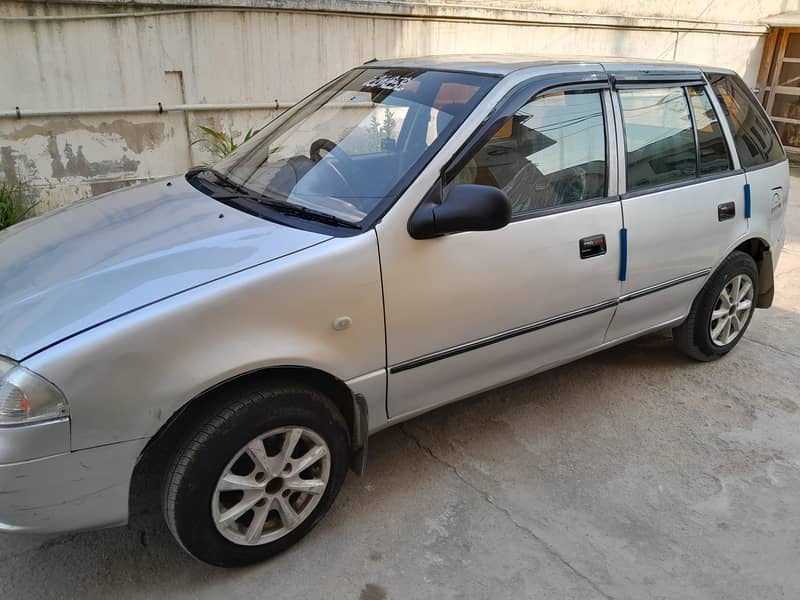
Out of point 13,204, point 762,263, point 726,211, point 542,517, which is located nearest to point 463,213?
point 542,517

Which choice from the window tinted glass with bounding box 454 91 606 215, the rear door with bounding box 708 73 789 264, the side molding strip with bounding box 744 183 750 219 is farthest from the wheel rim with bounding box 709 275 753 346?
the window tinted glass with bounding box 454 91 606 215

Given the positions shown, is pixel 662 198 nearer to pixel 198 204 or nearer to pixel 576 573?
pixel 576 573

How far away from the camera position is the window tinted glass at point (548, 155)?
279 cm

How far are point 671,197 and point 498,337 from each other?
127cm

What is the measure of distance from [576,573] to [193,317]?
1671 mm

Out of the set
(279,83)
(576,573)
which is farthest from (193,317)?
(279,83)

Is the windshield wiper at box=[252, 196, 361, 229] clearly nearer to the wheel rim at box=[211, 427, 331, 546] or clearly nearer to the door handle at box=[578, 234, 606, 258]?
the wheel rim at box=[211, 427, 331, 546]

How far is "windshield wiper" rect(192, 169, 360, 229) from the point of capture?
2523 millimetres

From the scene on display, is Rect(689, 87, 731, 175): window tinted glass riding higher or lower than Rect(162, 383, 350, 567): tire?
higher

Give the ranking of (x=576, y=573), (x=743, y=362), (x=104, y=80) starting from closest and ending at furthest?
1. (x=576, y=573)
2. (x=743, y=362)
3. (x=104, y=80)

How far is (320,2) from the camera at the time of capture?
6.77 m

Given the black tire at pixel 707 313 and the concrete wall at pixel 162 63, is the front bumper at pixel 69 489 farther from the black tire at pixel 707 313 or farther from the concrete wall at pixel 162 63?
the concrete wall at pixel 162 63

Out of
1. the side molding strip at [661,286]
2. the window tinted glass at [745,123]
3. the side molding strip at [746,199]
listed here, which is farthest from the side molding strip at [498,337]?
the window tinted glass at [745,123]

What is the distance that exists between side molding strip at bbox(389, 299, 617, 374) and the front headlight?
118 cm
